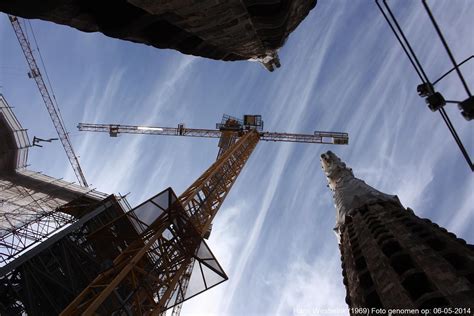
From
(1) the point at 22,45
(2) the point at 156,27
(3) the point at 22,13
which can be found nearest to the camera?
(3) the point at 22,13

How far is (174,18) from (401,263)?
65.9 feet

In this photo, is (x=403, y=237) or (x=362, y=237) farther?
(x=362, y=237)

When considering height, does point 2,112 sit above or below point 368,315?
above

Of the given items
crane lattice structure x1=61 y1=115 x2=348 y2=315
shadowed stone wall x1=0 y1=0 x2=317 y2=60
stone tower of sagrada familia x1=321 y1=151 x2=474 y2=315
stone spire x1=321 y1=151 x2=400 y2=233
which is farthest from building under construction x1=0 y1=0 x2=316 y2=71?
stone spire x1=321 y1=151 x2=400 y2=233

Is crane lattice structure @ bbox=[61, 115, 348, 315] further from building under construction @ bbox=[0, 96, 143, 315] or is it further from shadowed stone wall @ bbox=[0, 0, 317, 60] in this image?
shadowed stone wall @ bbox=[0, 0, 317, 60]

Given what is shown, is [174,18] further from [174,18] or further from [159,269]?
[159,269]

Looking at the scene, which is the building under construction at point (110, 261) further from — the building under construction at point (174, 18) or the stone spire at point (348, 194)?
the stone spire at point (348, 194)

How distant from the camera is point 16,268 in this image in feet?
65.8

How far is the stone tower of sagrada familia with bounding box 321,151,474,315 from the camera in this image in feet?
57.8

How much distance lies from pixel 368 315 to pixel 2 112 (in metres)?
31.5

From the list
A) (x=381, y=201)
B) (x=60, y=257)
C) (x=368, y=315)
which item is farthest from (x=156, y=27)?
(x=381, y=201)

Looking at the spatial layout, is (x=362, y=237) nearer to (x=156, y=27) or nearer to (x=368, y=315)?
(x=368, y=315)

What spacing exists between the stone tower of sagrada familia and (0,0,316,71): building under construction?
46.2 ft

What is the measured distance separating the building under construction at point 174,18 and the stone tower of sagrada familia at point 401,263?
46.2ft
